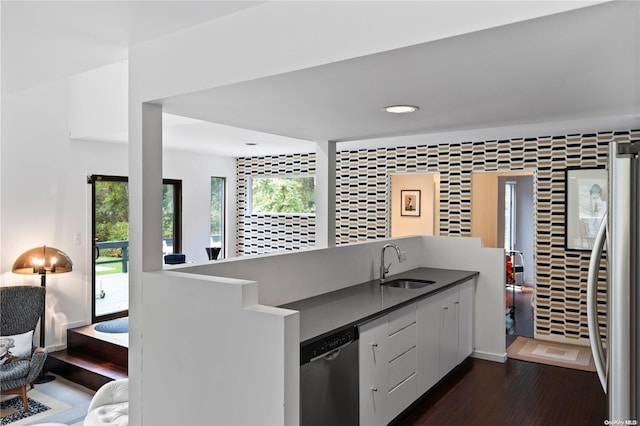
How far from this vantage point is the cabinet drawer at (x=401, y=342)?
313 centimetres

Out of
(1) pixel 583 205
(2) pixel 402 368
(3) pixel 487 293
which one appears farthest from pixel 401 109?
(1) pixel 583 205

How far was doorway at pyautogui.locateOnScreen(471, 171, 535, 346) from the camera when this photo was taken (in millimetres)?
7250

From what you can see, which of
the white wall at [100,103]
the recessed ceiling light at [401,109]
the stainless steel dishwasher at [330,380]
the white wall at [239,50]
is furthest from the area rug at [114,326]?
the recessed ceiling light at [401,109]

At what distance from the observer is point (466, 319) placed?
4477 mm

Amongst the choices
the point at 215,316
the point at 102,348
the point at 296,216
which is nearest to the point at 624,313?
the point at 215,316

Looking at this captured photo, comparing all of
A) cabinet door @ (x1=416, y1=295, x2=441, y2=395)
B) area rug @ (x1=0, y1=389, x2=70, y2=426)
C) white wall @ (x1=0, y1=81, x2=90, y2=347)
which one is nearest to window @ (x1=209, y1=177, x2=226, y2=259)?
white wall @ (x1=0, y1=81, x2=90, y2=347)

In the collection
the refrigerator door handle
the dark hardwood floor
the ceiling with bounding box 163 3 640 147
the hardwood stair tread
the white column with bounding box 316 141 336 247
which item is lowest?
the hardwood stair tread

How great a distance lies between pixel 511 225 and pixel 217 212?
5.37m

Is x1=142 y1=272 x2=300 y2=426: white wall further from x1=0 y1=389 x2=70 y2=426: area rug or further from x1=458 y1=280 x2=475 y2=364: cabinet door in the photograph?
x1=458 y1=280 x2=475 y2=364: cabinet door

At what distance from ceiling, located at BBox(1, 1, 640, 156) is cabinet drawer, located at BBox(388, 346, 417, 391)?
163 centimetres

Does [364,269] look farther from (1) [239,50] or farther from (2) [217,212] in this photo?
(2) [217,212]

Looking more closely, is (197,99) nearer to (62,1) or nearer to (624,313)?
(62,1)

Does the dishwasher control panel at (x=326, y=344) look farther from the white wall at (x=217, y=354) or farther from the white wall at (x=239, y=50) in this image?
the white wall at (x=239, y=50)

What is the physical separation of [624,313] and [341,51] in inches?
54.5
